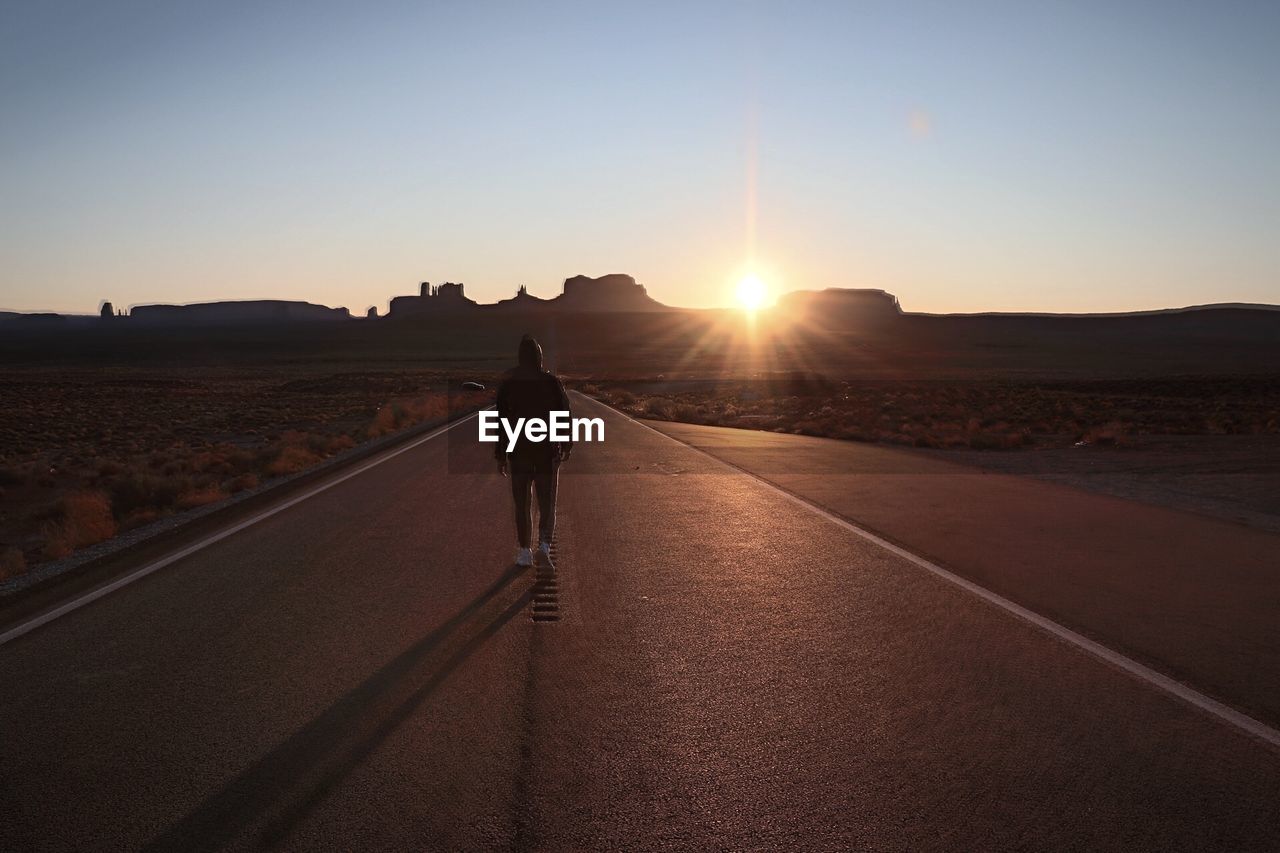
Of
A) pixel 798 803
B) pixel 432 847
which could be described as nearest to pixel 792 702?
pixel 798 803

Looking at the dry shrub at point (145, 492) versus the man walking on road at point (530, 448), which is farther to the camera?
the dry shrub at point (145, 492)

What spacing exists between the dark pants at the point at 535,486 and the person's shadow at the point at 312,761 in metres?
2.61

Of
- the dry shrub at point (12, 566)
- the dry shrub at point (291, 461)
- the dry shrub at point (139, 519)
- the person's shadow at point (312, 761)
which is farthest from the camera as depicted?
the dry shrub at point (291, 461)

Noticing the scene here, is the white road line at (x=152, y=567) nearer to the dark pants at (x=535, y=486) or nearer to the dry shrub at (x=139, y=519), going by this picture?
A: the dry shrub at (x=139, y=519)

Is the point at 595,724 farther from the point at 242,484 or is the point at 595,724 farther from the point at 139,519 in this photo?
the point at 242,484

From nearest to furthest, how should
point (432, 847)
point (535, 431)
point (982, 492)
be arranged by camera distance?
point (432, 847), point (535, 431), point (982, 492)

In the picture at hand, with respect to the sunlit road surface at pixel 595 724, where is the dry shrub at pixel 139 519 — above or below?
below

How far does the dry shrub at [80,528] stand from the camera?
413 inches

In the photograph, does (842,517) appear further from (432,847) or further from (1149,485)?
(432,847)

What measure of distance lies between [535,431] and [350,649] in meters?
2.82

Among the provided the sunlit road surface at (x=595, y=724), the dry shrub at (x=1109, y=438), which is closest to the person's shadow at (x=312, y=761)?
the sunlit road surface at (x=595, y=724)

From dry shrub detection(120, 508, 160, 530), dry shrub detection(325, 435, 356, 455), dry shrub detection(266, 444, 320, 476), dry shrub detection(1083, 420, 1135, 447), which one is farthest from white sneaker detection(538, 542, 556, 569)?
dry shrub detection(1083, 420, 1135, 447)

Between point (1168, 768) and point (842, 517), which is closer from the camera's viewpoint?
point (1168, 768)

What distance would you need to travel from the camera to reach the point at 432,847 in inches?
146
